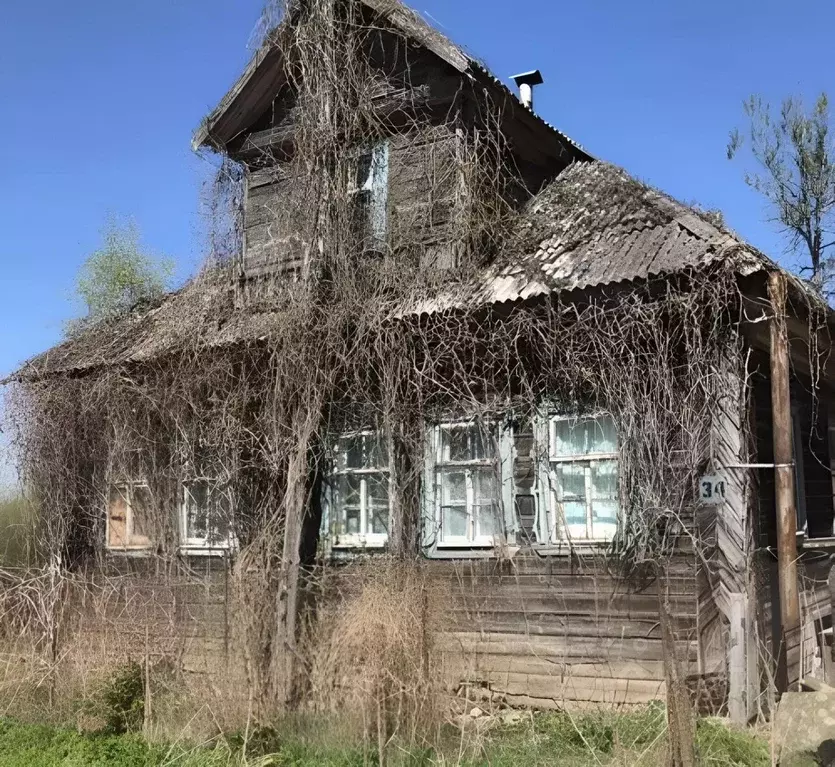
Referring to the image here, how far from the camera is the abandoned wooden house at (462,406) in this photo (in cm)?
677

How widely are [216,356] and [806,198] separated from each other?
17165 mm

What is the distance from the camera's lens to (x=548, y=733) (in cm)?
656

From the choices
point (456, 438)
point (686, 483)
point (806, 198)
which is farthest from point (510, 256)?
point (806, 198)

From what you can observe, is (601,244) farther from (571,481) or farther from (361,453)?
(361,453)

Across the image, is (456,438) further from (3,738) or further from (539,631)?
(3,738)

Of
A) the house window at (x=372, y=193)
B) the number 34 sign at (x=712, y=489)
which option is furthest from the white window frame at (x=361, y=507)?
the number 34 sign at (x=712, y=489)

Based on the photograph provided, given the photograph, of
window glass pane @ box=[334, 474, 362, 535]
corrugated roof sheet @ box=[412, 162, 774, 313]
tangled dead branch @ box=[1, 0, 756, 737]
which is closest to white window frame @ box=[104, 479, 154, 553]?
tangled dead branch @ box=[1, 0, 756, 737]

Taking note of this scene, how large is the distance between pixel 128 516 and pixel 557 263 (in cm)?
635

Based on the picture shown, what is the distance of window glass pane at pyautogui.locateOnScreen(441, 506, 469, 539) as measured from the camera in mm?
7992

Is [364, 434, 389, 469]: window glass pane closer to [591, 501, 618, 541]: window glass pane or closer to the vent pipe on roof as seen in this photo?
[591, 501, 618, 541]: window glass pane

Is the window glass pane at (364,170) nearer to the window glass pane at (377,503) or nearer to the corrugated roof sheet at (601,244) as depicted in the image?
the corrugated roof sheet at (601,244)

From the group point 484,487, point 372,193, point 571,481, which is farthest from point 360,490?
point 372,193

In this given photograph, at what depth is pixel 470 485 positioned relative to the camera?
8008 mm

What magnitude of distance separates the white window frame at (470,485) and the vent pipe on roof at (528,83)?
6.54m
